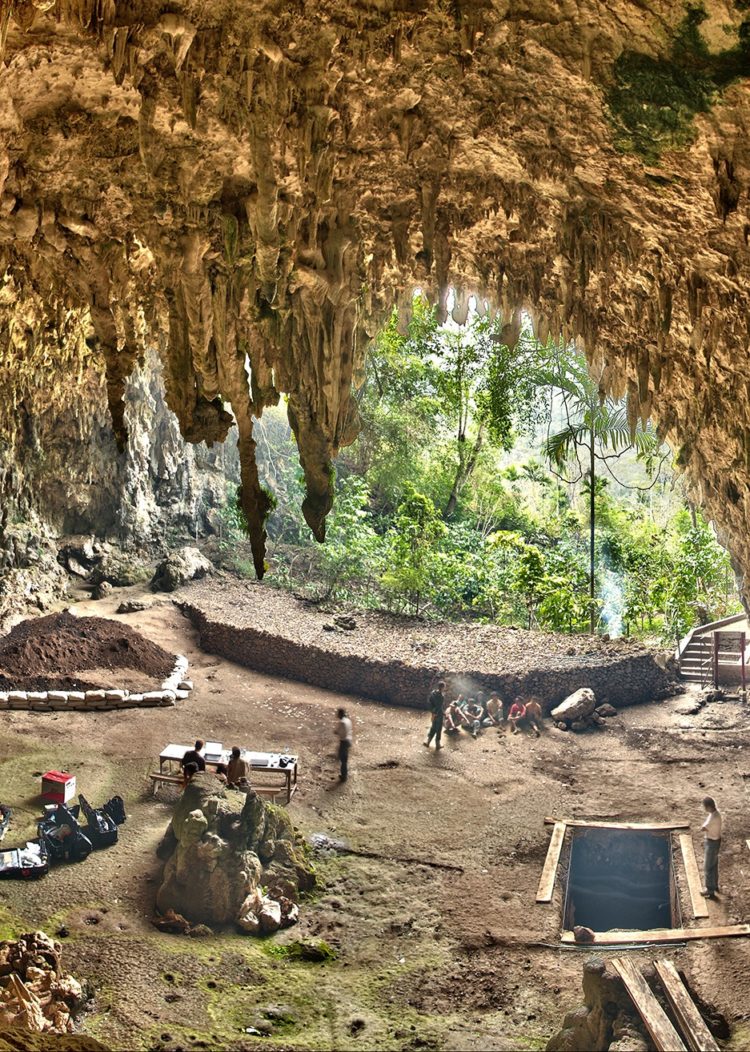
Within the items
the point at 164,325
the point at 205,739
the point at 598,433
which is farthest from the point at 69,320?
the point at 598,433

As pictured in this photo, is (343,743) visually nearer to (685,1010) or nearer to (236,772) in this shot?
(236,772)

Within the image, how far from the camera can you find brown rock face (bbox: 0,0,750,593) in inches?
227

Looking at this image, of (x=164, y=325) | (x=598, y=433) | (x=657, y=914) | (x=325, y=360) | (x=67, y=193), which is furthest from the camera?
(x=598, y=433)

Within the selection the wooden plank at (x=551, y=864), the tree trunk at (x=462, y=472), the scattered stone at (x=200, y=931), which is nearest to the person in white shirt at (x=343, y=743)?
the wooden plank at (x=551, y=864)

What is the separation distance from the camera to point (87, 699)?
1312 centimetres

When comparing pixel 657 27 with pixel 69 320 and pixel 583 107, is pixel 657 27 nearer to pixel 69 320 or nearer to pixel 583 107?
pixel 583 107

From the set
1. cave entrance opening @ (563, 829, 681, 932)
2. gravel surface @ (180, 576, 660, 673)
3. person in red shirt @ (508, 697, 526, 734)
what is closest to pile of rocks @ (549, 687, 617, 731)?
person in red shirt @ (508, 697, 526, 734)

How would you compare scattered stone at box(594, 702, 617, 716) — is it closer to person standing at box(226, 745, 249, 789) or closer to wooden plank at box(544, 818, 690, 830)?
wooden plank at box(544, 818, 690, 830)

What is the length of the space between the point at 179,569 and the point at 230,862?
431 inches

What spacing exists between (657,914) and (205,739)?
6.21m

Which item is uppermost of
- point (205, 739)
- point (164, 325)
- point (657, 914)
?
point (164, 325)

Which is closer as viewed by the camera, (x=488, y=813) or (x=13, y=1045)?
(x=13, y=1045)

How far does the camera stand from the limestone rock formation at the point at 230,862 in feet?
27.7

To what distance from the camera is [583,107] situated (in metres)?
6.34
